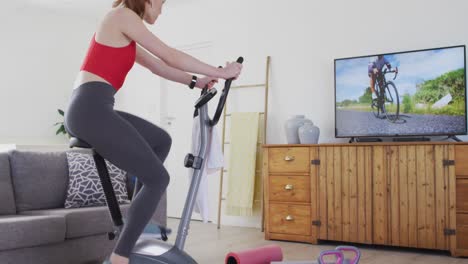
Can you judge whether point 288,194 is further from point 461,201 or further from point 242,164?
point 461,201

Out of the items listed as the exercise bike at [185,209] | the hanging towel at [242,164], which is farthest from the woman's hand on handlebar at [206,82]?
the hanging towel at [242,164]

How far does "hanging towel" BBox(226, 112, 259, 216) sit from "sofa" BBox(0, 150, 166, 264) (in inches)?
59.7

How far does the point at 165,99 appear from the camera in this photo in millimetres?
5910

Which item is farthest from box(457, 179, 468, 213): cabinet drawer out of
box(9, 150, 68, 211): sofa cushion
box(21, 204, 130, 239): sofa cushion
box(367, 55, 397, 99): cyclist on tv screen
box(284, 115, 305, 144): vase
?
box(9, 150, 68, 211): sofa cushion

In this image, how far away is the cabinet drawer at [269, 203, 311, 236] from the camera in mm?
3998

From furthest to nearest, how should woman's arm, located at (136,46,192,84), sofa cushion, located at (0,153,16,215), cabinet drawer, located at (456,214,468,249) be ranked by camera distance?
cabinet drawer, located at (456,214,468,249), sofa cushion, located at (0,153,16,215), woman's arm, located at (136,46,192,84)

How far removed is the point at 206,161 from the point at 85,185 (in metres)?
1.65

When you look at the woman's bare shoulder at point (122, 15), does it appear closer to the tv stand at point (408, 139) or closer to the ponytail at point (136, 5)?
the ponytail at point (136, 5)

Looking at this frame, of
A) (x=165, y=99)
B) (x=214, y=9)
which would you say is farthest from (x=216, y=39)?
(x=165, y=99)

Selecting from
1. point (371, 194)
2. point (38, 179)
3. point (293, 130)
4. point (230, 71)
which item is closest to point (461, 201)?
point (371, 194)

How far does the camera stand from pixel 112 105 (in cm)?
175

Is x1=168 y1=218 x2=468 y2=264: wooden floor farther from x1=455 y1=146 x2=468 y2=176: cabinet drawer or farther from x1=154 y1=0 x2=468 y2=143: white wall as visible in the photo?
x1=154 y1=0 x2=468 y2=143: white wall

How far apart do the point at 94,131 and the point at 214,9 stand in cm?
395

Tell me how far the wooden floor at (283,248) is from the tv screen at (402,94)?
3.10 feet
